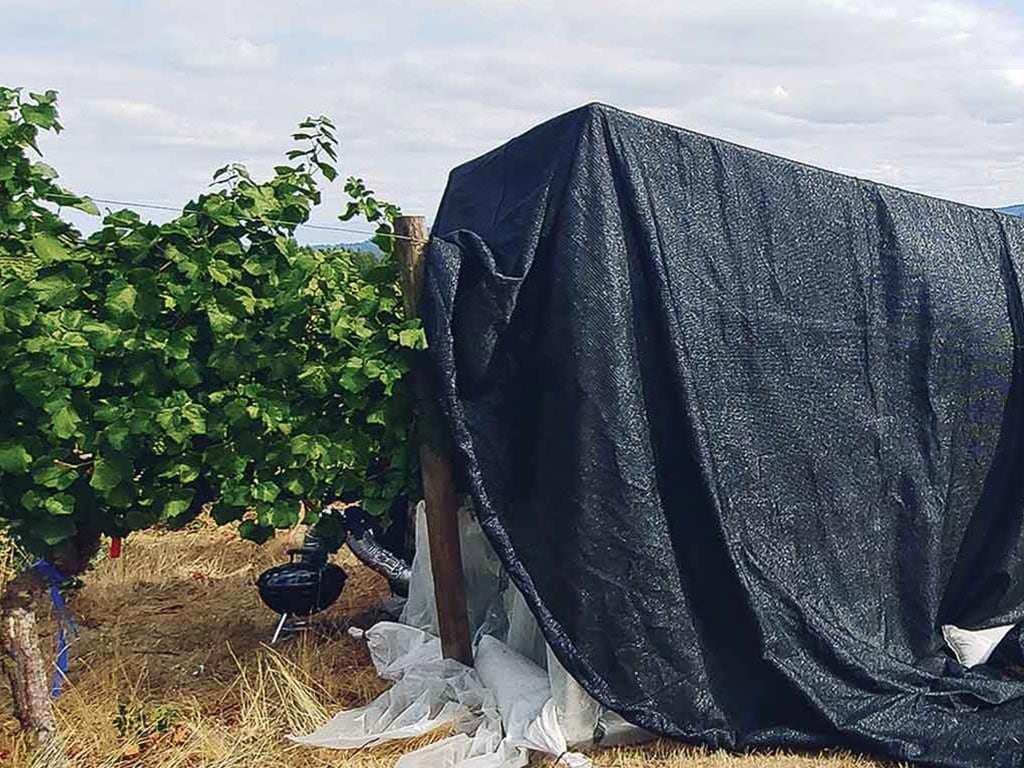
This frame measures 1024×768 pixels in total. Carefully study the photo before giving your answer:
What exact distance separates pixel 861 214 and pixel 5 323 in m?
3.20

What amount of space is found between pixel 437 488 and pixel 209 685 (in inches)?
51.4

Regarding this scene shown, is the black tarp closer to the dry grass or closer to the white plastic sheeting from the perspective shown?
the white plastic sheeting

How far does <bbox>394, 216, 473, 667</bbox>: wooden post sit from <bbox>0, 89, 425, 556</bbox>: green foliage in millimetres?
59

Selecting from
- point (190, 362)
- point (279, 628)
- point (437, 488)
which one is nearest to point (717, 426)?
point (437, 488)

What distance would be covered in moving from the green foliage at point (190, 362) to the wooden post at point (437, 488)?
0.06 meters

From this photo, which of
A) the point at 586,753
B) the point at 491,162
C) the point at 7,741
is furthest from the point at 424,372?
the point at 7,741

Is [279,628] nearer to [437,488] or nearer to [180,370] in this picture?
[437,488]

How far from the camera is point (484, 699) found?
3.84 m

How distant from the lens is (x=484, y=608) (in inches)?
172

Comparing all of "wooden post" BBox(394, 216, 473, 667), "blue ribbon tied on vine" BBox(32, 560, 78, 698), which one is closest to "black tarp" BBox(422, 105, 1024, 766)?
"wooden post" BBox(394, 216, 473, 667)

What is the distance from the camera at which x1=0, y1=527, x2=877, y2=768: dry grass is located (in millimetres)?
3674

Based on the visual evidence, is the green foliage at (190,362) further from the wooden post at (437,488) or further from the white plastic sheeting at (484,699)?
the white plastic sheeting at (484,699)

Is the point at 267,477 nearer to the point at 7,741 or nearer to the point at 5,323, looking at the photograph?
the point at 5,323

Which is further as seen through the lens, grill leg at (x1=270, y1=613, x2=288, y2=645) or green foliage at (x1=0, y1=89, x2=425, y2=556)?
grill leg at (x1=270, y1=613, x2=288, y2=645)
